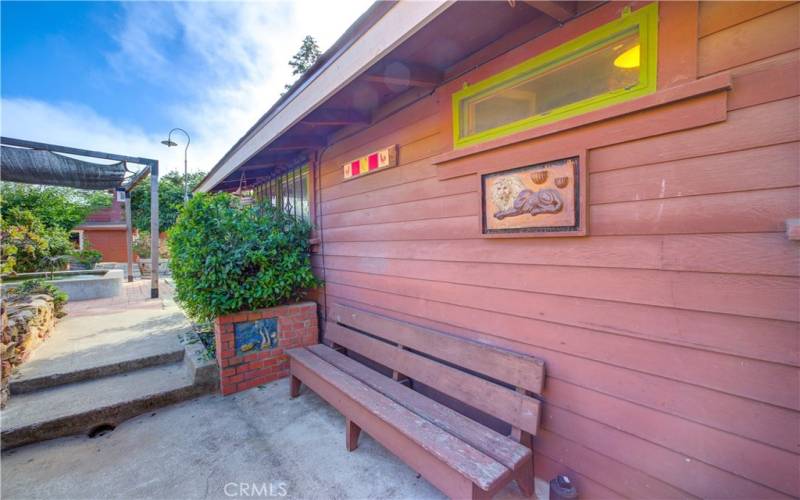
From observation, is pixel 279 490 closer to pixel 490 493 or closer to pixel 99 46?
pixel 490 493

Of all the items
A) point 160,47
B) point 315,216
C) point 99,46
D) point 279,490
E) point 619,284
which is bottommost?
point 279,490

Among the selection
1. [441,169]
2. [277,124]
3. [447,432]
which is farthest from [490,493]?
[277,124]

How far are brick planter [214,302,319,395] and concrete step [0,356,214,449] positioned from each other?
0.85 ft

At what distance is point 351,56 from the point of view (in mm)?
1848

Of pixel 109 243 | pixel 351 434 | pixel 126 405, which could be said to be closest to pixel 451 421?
pixel 351 434

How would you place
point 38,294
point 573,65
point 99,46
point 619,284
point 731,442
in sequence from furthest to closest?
point 99,46, point 38,294, point 573,65, point 619,284, point 731,442

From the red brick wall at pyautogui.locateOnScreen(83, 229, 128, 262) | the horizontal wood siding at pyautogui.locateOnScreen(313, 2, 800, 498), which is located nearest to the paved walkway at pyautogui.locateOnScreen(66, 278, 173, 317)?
the horizontal wood siding at pyautogui.locateOnScreen(313, 2, 800, 498)

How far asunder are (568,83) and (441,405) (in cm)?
191

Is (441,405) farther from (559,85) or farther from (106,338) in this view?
(106,338)

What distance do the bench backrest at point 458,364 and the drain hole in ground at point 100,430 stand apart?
6.01 ft

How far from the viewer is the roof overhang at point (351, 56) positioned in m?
1.45

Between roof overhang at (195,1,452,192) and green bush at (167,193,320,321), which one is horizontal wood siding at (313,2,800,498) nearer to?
roof overhang at (195,1,452,192)

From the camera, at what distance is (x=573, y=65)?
5.05 feet

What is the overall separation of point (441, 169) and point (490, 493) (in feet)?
5.91
